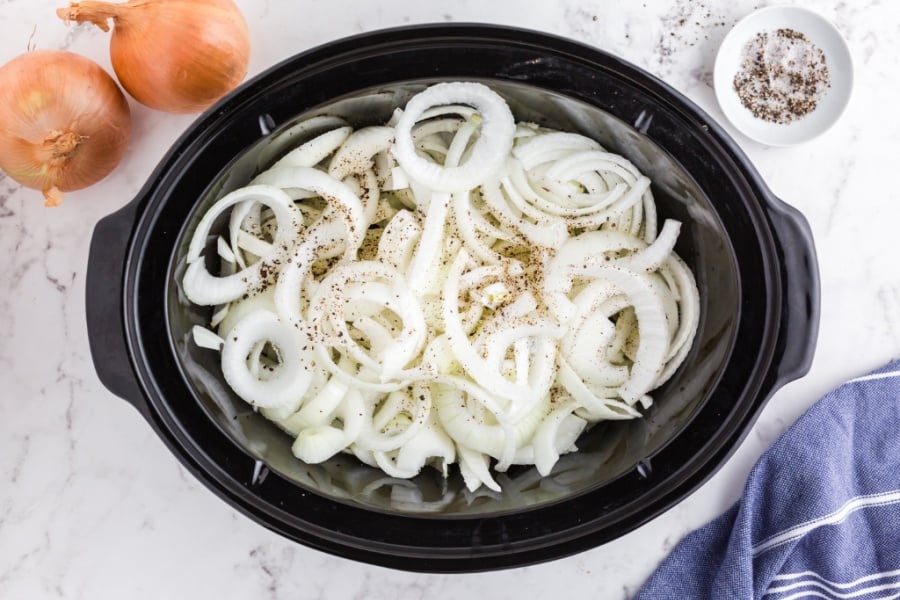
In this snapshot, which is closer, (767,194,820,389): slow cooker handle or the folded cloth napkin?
(767,194,820,389): slow cooker handle

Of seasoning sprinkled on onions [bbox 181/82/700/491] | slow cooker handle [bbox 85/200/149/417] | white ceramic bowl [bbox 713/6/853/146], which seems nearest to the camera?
slow cooker handle [bbox 85/200/149/417]

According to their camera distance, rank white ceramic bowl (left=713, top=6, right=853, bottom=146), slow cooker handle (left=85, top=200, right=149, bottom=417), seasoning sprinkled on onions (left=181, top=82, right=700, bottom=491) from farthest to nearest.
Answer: white ceramic bowl (left=713, top=6, right=853, bottom=146), seasoning sprinkled on onions (left=181, top=82, right=700, bottom=491), slow cooker handle (left=85, top=200, right=149, bottom=417)

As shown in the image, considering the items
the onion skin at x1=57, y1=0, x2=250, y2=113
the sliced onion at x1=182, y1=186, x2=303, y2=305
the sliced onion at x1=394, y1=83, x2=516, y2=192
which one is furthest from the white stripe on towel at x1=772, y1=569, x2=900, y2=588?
the onion skin at x1=57, y1=0, x2=250, y2=113

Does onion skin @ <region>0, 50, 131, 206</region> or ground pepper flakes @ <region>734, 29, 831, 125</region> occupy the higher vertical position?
ground pepper flakes @ <region>734, 29, 831, 125</region>

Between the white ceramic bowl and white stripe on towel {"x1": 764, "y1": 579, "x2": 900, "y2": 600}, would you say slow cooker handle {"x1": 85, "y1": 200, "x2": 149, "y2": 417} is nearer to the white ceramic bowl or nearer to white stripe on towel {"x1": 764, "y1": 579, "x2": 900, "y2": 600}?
the white ceramic bowl

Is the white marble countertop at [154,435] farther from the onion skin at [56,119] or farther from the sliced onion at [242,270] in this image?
the sliced onion at [242,270]

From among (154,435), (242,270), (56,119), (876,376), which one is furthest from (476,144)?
(876,376)
